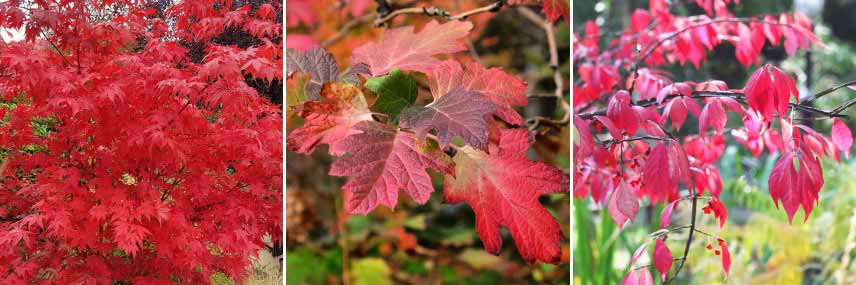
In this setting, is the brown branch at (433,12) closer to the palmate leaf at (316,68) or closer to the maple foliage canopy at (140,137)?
the palmate leaf at (316,68)

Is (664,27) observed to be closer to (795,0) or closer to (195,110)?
A: (795,0)

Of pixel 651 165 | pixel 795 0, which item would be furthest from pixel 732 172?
pixel 651 165

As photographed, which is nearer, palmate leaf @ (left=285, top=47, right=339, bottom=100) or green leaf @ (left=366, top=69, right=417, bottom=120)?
green leaf @ (left=366, top=69, right=417, bottom=120)

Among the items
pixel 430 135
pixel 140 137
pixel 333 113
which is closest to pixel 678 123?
pixel 430 135

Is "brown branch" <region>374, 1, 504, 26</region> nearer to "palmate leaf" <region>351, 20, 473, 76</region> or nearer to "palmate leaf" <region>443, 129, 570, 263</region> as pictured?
"palmate leaf" <region>351, 20, 473, 76</region>

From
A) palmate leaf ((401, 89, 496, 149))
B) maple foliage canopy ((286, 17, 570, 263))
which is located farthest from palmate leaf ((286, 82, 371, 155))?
palmate leaf ((401, 89, 496, 149))

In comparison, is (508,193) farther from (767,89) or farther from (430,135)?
(767,89)

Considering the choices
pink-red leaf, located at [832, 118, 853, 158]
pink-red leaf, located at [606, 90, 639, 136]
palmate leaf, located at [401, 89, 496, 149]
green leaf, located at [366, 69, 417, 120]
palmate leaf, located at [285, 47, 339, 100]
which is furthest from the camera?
pink-red leaf, located at [832, 118, 853, 158]
